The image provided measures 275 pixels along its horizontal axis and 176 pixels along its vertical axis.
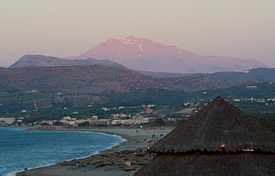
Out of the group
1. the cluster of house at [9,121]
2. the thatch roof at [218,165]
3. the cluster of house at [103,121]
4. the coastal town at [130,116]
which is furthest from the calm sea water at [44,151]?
the cluster of house at [9,121]

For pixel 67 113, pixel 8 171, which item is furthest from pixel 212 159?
pixel 67 113

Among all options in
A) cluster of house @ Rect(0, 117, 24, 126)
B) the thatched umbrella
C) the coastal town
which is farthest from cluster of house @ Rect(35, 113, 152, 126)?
the thatched umbrella

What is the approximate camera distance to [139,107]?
19725cm

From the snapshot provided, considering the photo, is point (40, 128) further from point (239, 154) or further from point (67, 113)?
point (239, 154)

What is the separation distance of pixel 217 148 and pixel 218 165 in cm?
48

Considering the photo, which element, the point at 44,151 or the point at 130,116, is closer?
the point at 44,151

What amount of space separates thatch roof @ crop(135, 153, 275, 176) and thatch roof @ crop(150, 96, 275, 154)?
0.72 feet

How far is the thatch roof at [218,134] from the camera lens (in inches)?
492

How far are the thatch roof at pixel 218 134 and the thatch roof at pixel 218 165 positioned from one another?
0.72 feet

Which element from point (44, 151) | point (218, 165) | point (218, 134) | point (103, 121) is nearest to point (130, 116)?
point (103, 121)

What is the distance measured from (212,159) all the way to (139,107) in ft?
606

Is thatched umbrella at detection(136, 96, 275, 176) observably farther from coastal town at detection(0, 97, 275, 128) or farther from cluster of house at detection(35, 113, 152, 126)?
cluster of house at detection(35, 113, 152, 126)

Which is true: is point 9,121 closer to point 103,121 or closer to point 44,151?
point 103,121

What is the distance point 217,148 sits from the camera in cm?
1247
